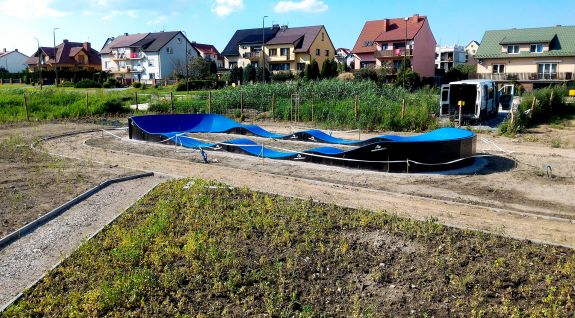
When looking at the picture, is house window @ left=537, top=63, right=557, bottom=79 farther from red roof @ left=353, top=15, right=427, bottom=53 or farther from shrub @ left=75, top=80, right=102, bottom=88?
shrub @ left=75, top=80, right=102, bottom=88

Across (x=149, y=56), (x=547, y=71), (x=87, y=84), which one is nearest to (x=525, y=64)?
(x=547, y=71)

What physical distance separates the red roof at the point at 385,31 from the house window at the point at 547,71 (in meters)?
13.1

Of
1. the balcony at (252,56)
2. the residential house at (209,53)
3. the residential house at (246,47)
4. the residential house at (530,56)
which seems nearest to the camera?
the residential house at (530,56)

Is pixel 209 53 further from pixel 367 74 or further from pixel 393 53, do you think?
pixel 367 74

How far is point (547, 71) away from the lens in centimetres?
4434

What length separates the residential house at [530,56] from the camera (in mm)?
43469

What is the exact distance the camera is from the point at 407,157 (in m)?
11.4

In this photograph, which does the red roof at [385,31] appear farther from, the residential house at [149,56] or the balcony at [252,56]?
the residential house at [149,56]

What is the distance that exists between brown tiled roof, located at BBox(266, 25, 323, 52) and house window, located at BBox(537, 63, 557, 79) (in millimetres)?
24679

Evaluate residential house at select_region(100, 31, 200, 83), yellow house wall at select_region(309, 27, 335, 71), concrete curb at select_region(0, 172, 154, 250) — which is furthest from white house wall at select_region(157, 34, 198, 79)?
concrete curb at select_region(0, 172, 154, 250)

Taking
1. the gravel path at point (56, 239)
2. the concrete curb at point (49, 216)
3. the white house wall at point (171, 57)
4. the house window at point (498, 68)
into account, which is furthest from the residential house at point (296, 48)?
the gravel path at point (56, 239)

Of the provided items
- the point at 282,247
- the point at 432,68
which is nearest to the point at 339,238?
the point at 282,247

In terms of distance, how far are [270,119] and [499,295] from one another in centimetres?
1809

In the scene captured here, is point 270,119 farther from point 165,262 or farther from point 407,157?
point 165,262
